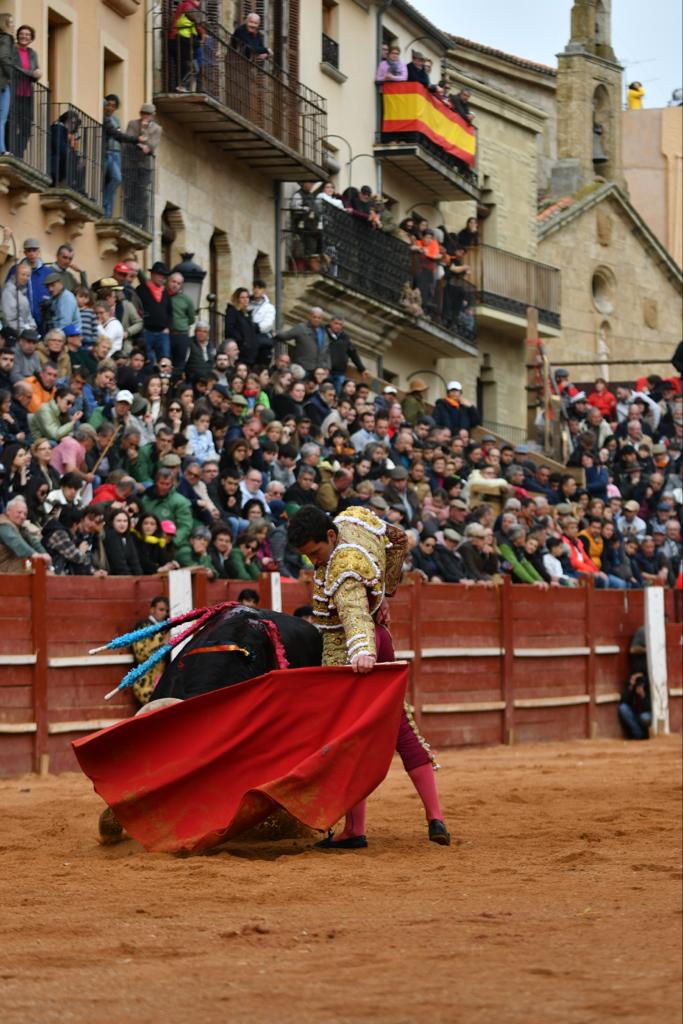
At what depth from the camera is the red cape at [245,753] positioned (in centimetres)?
935

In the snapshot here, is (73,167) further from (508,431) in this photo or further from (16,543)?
(508,431)

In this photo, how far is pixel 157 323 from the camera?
19.0m

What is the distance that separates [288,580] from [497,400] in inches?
861

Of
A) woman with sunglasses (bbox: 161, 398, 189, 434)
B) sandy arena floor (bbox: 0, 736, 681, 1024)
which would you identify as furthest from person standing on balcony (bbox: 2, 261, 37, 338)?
sandy arena floor (bbox: 0, 736, 681, 1024)

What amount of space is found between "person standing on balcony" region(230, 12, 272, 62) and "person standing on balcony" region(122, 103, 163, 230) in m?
3.22

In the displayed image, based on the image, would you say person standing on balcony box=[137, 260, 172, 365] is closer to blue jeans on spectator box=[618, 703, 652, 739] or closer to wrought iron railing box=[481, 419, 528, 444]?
blue jeans on spectator box=[618, 703, 652, 739]

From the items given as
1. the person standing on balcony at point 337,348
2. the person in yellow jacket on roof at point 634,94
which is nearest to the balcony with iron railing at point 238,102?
the person standing on balcony at point 337,348

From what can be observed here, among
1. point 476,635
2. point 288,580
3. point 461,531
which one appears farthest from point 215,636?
point 461,531

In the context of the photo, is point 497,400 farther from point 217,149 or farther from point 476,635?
point 476,635

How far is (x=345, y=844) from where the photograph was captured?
966 cm

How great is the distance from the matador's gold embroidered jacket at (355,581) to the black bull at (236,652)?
181 millimetres

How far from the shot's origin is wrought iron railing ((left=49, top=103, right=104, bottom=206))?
20297 mm

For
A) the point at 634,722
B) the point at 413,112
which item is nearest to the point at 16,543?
the point at 634,722

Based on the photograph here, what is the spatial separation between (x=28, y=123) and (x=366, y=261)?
10778 millimetres
